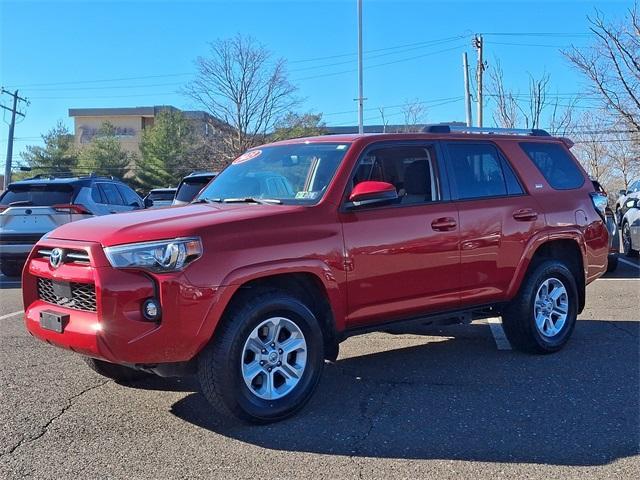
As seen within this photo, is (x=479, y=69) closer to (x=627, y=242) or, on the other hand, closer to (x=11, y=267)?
(x=627, y=242)

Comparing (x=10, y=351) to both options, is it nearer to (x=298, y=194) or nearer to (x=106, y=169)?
(x=298, y=194)

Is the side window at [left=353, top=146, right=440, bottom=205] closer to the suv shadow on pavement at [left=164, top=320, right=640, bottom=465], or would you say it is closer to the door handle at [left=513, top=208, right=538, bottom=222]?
the door handle at [left=513, top=208, right=538, bottom=222]

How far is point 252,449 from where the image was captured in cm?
381

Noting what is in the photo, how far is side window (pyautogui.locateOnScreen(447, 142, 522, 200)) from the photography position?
5426 millimetres

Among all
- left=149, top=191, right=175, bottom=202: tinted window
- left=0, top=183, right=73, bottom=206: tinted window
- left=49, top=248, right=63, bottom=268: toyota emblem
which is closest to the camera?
left=49, top=248, right=63, bottom=268: toyota emblem

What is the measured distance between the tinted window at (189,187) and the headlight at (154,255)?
839cm

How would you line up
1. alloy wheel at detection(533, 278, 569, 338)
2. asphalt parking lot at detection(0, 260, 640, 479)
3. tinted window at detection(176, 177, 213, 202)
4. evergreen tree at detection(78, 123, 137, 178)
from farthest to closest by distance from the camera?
1. evergreen tree at detection(78, 123, 137, 178)
2. tinted window at detection(176, 177, 213, 202)
3. alloy wheel at detection(533, 278, 569, 338)
4. asphalt parking lot at detection(0, 260, 640, 479)

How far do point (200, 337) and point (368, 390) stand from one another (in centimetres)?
162

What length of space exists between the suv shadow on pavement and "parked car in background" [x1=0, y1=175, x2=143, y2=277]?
6401 millimetres

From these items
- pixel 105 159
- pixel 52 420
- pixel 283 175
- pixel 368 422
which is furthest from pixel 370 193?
pixel 105 159

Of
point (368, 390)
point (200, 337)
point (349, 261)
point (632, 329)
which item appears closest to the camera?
point (200, 337)

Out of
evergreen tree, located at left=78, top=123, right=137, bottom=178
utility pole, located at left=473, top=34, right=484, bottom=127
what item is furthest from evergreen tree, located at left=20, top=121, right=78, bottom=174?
utility pole, located at left=473, top=34, right=484, bottom=127

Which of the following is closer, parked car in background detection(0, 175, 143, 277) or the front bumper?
the front bumper

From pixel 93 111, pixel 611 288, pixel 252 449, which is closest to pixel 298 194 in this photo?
pixel 252 449
